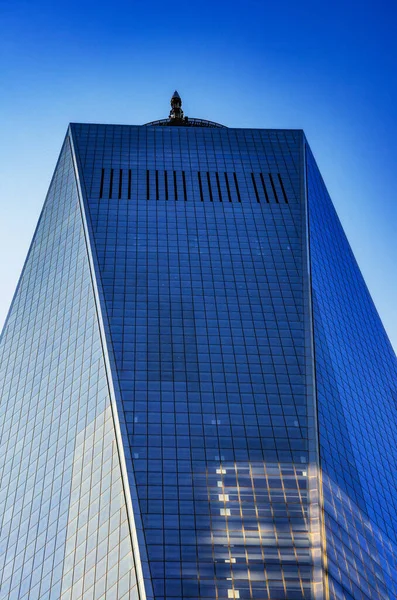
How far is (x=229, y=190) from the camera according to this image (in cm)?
10794

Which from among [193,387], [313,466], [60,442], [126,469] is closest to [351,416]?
[313,466]

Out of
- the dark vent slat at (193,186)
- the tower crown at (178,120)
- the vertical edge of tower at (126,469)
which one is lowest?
the vertical edge of tower at (126,469)

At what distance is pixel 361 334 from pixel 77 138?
47377 millimetres

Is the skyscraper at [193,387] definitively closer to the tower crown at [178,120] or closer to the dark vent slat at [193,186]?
the dark vent slat at [193,186]

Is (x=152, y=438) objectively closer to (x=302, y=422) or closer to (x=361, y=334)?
(x=302, y=422)

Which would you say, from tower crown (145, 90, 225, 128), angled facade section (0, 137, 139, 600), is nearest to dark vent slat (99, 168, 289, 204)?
angled facade section (0, 137, 139, 600)

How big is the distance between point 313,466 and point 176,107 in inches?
3527

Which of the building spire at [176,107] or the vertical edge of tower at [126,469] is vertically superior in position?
the building spire at [176,107]

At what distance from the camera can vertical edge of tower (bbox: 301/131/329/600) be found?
2378 inches

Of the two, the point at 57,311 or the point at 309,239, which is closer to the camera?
the point at 57,311

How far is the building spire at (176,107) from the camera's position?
144 metres

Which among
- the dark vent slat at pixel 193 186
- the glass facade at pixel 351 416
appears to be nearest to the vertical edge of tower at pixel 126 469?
the glass facade at pixel 351 416

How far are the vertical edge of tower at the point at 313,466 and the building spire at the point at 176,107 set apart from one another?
2068 inches

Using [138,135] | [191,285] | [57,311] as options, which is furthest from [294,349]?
[138,135]
